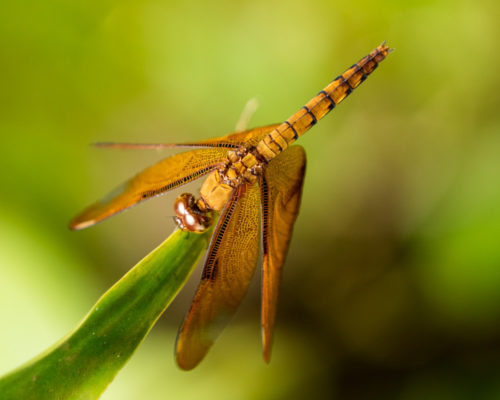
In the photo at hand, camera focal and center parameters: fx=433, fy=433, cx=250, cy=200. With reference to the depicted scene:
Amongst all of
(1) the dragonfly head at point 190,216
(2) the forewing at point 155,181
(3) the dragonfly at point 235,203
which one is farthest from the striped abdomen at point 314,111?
(1) the dragonfly head at point 190,216

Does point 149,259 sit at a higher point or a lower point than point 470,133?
higher

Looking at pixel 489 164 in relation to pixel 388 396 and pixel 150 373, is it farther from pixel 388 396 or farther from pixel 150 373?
pixel 150 373

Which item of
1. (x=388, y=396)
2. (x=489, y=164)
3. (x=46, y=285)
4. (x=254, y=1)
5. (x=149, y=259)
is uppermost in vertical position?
(x=254, y=1)

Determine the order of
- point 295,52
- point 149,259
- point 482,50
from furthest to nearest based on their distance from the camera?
point 295,52 → point 482,50 → point 149,259

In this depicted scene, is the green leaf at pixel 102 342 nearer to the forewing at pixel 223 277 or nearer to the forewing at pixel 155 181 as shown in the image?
the forewing at pixel 223 277

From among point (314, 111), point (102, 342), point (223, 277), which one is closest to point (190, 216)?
point (223, 277)

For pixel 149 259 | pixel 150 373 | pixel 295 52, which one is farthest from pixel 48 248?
pixel 295 52

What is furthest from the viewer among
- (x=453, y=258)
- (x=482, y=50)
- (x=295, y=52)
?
(x=295, y=52)
